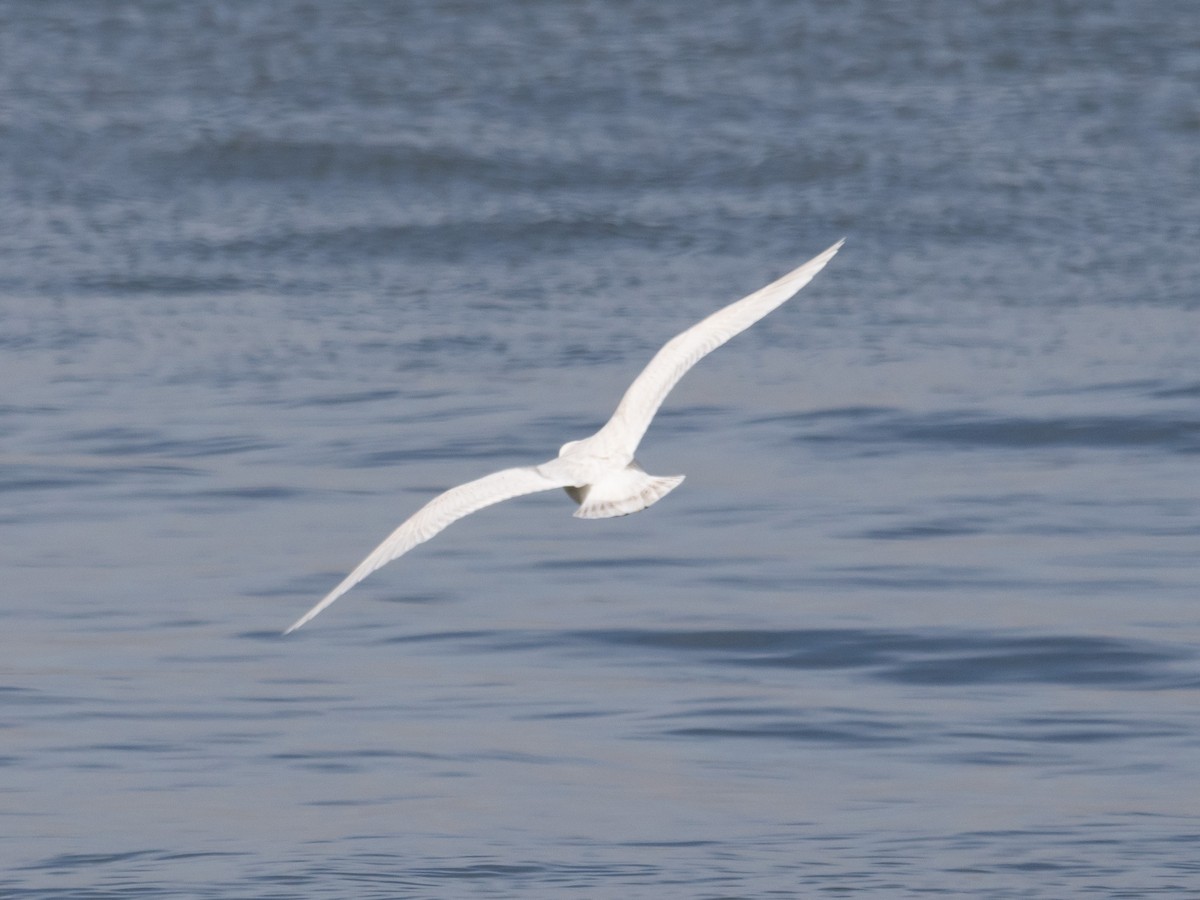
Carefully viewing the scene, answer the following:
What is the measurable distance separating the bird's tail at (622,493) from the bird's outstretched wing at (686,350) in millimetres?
404

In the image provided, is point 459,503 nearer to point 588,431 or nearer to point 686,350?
point 686,350

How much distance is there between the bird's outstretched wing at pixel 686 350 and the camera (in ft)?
23.8

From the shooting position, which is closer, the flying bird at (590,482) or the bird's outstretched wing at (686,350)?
the flying bird at (590,482)

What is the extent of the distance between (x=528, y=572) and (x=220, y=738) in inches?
78.7

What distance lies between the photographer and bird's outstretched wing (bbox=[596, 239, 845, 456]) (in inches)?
286

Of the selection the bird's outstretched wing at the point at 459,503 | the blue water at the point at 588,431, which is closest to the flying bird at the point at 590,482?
the bird's outstretched wing at the point at 459,503

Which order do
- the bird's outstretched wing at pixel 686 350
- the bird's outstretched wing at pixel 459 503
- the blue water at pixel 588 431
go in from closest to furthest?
the bird's outstretched wing at pixel 459 503, the bird's outstretched wing at pixel 686 350, the blue water at pixel 588 431

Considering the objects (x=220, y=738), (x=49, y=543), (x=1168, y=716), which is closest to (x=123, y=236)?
(x=49, y=543)

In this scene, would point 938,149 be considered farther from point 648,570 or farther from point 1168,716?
Result: point 1168,716

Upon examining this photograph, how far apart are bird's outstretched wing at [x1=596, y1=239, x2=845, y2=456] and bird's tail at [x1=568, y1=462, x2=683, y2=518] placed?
404 mm

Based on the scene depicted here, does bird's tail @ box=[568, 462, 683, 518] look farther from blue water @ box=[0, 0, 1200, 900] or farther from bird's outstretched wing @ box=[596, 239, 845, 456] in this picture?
blue water @ box=[0, 0, 1200, 900]

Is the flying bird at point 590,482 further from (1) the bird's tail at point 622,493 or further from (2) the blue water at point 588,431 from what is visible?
(2) the blue water at point 588,431

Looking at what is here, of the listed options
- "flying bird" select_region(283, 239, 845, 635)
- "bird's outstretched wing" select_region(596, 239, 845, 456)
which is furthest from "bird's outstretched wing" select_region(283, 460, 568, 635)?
"bird's outstretched wing" select_region(596, 239, 845, 456)

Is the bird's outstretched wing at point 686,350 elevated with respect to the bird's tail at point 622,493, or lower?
elevated
